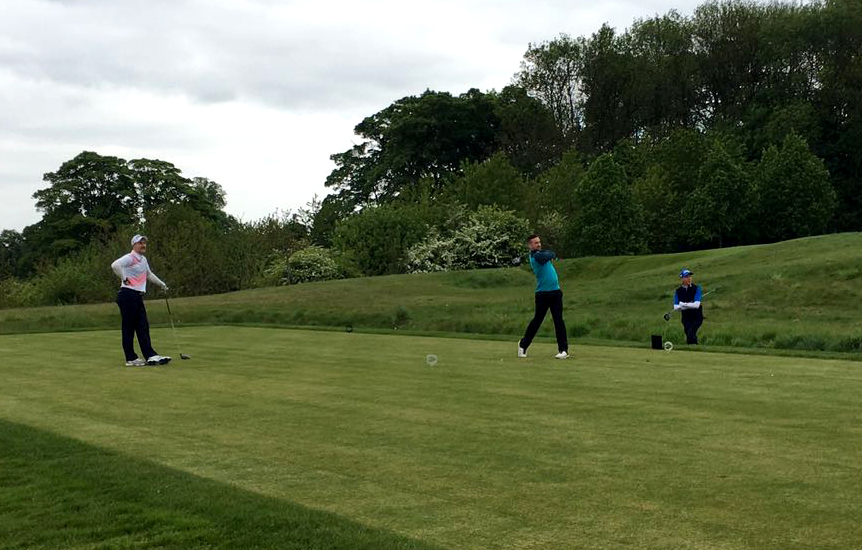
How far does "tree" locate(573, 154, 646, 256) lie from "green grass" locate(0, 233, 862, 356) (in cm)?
990

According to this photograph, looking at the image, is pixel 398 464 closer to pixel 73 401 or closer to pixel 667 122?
pixel 73 401

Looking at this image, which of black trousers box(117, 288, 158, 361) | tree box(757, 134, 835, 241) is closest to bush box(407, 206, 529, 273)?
tree box(757, 134, 835, 241)

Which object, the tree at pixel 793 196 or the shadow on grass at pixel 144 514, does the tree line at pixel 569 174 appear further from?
the shadow on grass at pixel 144 514

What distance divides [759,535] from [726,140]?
68645 mm

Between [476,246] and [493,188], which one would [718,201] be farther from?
[476,246]

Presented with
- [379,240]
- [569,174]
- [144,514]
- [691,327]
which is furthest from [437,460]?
[569,174]

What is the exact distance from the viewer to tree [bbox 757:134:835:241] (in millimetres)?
60469

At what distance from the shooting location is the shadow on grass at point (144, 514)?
4902 millimetres

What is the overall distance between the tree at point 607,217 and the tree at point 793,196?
39.5 ft

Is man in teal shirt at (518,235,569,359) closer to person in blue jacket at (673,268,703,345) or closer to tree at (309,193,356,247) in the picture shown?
person in blue jacket at (673,268,703,345)

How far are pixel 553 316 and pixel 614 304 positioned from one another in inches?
591

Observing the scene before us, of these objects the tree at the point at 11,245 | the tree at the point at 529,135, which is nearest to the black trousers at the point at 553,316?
the tree at the point at 529,135

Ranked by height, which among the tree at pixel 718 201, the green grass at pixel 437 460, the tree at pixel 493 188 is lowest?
the green grass at pixel 437 460

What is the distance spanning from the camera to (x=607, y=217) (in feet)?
176
